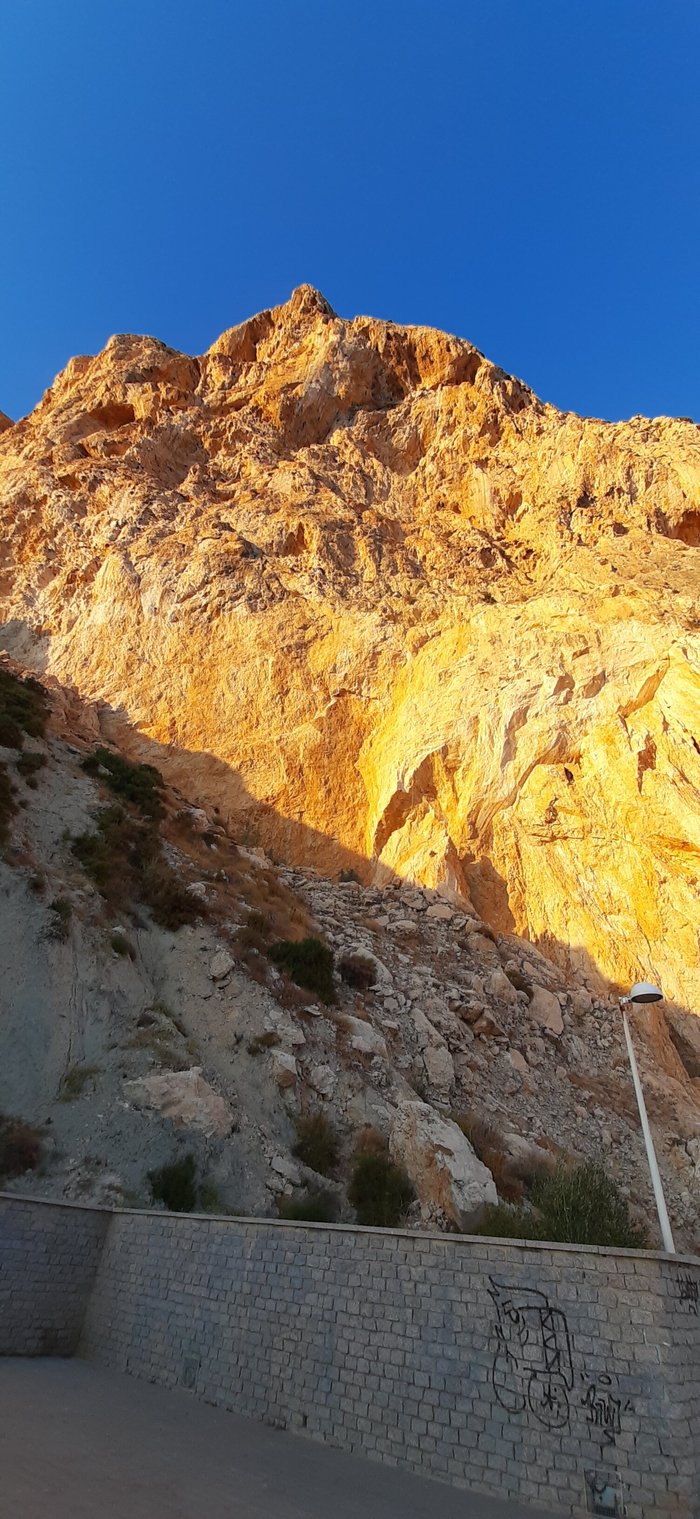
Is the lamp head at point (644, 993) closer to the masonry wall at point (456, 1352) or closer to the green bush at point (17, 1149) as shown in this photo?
the masonry wall at point (456, 1352)

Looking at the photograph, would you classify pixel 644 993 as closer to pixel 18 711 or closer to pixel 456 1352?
pixel 456 1352

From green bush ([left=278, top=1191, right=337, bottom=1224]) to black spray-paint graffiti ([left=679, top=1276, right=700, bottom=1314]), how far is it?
528 centimetres

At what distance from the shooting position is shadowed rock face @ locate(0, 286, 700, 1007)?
66.2ft

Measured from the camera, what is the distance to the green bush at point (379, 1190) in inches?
411

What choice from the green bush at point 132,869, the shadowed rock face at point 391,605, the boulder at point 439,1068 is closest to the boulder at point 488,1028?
the boulder at point 439,1068

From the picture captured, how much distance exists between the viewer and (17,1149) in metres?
10.3

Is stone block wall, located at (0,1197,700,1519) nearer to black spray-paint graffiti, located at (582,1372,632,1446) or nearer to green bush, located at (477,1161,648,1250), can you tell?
black spray-paint graffiti, located at (582,1372,632,1446)

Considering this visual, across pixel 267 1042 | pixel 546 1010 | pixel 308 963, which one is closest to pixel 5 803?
pixel 308 963

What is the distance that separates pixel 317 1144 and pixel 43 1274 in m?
3.95

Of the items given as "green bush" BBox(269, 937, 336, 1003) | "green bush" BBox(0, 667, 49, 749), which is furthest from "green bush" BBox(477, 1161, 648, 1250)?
"green bush" BBox(0, 667, 49, 749)

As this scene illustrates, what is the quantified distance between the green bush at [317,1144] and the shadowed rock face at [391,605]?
29.1 ft

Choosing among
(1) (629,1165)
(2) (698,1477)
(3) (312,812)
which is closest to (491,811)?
(3) (312,812)

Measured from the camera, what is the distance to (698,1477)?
525 centimetres

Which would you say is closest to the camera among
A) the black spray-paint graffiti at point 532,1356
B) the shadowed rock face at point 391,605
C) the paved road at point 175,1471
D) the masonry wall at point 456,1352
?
the paved road at point 175,1471
